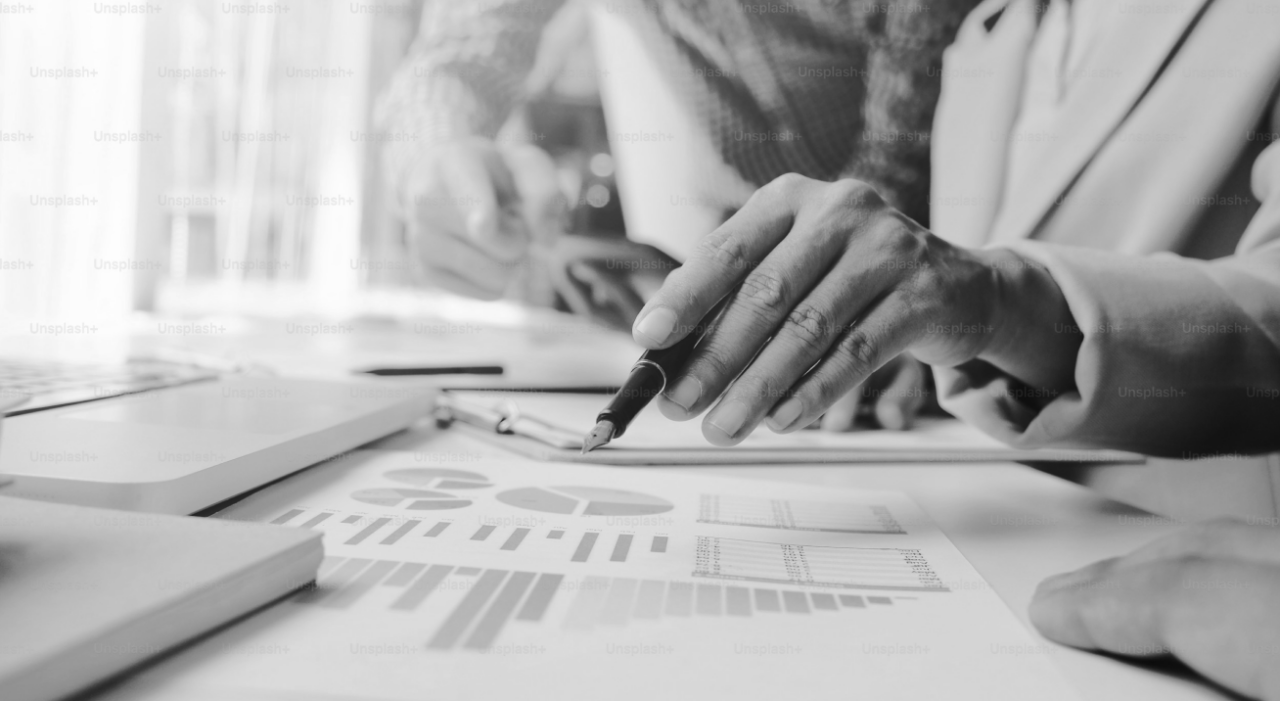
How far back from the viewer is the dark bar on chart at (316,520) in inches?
14.8

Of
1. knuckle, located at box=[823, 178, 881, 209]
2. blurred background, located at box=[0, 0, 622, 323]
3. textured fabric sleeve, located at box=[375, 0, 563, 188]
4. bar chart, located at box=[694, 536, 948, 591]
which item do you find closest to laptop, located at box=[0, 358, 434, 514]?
bar chart, located at box=[694, 536, 948, 591]

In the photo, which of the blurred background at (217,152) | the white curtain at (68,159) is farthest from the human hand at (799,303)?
the white curtain at (68,159)

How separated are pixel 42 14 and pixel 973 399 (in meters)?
1.94

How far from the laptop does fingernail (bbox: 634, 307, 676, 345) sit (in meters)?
0.20

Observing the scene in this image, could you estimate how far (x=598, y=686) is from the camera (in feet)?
0.78

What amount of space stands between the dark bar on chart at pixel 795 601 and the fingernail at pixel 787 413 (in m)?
0.14

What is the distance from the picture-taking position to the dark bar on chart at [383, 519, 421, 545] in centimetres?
36

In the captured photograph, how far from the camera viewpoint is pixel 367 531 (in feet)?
1.22

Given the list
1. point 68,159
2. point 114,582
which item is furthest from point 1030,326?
point 68,159

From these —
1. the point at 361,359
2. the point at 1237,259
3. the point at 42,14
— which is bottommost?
the point at 361,359

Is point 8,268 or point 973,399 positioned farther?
point 8,268

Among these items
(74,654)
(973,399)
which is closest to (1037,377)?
(973,399)

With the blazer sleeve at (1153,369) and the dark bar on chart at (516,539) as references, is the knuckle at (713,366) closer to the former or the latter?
the dark bar on chart at (516,539)

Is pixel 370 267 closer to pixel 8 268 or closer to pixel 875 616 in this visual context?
pixel 8 268
